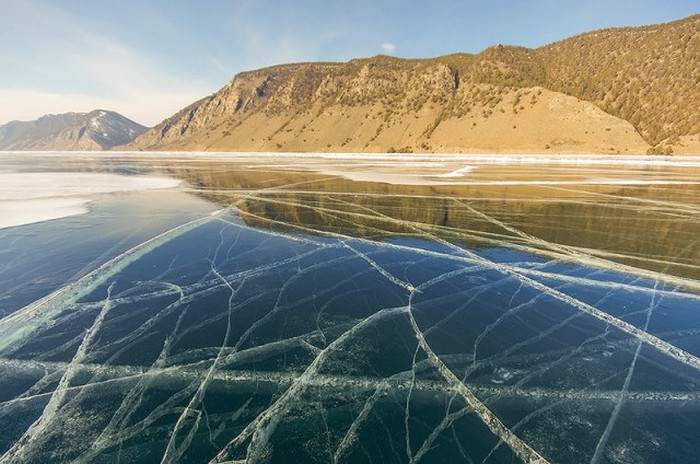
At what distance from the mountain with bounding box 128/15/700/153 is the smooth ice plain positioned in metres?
59.3

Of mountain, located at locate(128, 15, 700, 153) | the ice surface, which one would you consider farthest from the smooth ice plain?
mountain, located at locate(128, 15, 700, 153)

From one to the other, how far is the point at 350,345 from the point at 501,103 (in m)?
80.4

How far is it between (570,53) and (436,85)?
32.6 meters

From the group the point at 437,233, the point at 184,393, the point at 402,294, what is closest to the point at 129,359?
the point at 184,393

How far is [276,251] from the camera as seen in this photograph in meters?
9.27

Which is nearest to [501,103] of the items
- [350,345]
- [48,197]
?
[48,197]

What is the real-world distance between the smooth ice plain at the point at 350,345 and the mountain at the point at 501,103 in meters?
59.3

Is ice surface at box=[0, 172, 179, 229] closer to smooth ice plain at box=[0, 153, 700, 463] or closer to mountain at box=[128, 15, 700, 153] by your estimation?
smooth ice plain at box=[0, 153, 700, 463]

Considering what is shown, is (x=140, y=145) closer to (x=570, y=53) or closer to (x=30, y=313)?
(x=570, y=53)

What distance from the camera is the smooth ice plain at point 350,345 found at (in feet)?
11.4

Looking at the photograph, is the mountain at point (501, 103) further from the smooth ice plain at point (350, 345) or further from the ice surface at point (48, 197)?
the ice surface at point (48, 197)

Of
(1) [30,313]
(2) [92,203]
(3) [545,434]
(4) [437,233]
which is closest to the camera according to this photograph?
(3) [545,434]

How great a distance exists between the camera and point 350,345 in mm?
4984

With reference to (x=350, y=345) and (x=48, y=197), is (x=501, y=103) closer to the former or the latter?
(x=48, y=197)
